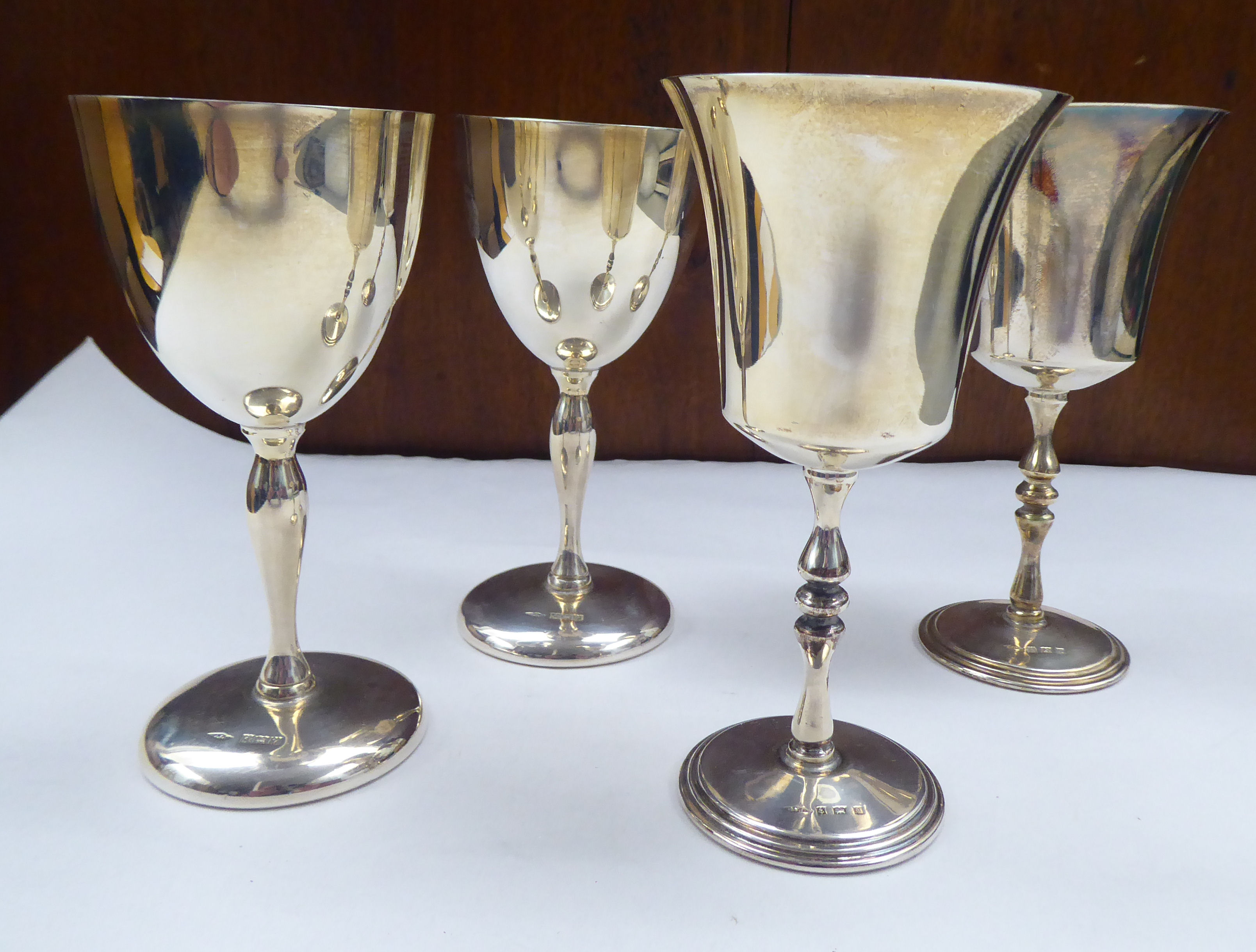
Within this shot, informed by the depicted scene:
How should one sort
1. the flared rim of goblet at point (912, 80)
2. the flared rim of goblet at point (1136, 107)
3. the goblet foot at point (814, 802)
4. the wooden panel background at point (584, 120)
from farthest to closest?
the wooden panel background at point (584, 120)
the flared rim of goblet at point (1136, 107)
the goblet foot at point (814, 802)
the flared rim of goblet at point (912, 80)

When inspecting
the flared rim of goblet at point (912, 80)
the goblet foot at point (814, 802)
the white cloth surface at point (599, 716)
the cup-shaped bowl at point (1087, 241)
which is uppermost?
the flared rim of goblet at point (912, 80)

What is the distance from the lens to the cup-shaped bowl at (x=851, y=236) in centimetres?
43

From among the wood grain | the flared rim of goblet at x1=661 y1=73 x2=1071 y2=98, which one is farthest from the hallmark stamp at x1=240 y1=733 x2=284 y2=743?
the wood grain

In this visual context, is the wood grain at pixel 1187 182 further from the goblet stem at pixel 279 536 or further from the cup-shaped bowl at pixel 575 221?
the goblet stem at pixel 279 536

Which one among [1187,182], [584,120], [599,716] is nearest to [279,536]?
[599,716]

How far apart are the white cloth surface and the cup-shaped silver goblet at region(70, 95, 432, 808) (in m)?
0.03

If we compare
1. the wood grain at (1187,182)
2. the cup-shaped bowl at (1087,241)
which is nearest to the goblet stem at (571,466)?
the cup-shaped bowl at (1087,241)

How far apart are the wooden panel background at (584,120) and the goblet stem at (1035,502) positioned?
425mm

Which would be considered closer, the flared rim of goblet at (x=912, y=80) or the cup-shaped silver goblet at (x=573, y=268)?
the flared rim of goblet at (x=912, y=80)

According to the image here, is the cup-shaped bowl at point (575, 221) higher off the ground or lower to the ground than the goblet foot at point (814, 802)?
higher

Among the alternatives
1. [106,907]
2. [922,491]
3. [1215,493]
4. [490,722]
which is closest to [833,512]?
[490,722]

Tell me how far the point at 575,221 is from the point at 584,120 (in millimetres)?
510

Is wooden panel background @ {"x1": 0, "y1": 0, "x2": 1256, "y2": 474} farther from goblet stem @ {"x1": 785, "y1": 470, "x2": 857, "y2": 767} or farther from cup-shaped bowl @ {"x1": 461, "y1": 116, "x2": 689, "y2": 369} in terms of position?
goblet stem @ {"x1": 785, "y1": 470, "x2": 857, "y2": 767}

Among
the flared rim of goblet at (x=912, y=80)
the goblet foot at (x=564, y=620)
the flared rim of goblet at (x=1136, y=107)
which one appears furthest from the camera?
the goblet foot at (x=564, y=620)
